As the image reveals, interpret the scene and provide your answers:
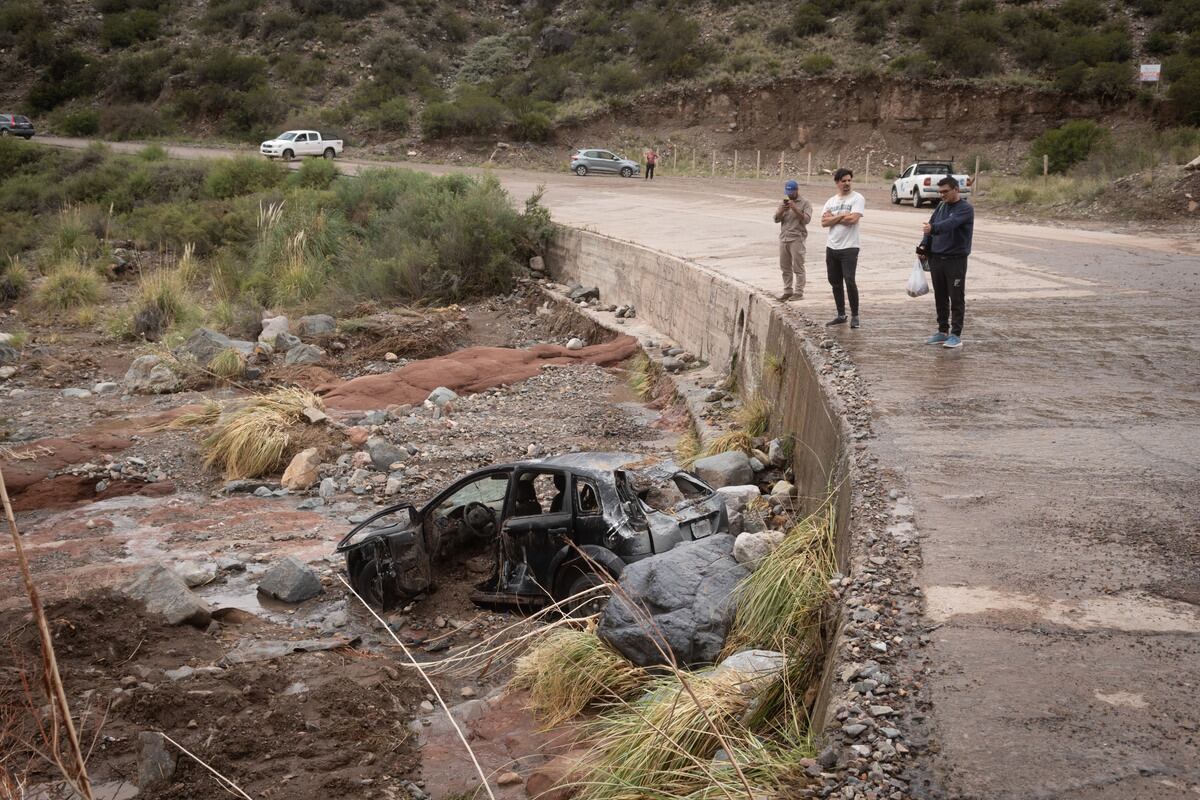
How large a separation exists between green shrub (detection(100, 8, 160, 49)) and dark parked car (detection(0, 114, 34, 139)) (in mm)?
16771

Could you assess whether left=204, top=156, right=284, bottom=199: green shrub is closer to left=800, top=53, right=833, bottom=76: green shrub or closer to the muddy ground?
the muddy ground

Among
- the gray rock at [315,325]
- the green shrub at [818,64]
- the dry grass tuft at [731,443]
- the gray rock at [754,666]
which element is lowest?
the gray rock at [315,325]

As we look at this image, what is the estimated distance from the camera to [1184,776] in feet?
12.2

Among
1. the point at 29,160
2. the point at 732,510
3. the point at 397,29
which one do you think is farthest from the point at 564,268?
the point at 397,29

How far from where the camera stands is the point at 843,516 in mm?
6391

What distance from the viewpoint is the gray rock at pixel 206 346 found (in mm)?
17766

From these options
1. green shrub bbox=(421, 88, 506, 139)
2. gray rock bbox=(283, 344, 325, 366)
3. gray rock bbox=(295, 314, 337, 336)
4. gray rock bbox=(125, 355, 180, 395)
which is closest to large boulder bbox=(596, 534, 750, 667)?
gray rock bbox=(125, 355, 180, 395)

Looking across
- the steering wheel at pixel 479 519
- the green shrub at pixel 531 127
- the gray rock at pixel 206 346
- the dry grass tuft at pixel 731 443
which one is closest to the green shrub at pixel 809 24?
the green shrub at pixel 531 127

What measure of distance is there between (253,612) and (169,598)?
0.81 m

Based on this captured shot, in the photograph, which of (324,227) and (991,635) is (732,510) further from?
(324,227)

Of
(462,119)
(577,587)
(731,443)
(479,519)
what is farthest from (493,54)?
(577,587)

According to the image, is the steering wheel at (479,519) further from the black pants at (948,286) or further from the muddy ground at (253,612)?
the black pants at (948,286)

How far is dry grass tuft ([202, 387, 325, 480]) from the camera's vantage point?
41.7ft

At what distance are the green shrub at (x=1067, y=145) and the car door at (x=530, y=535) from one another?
31559 millimetres
